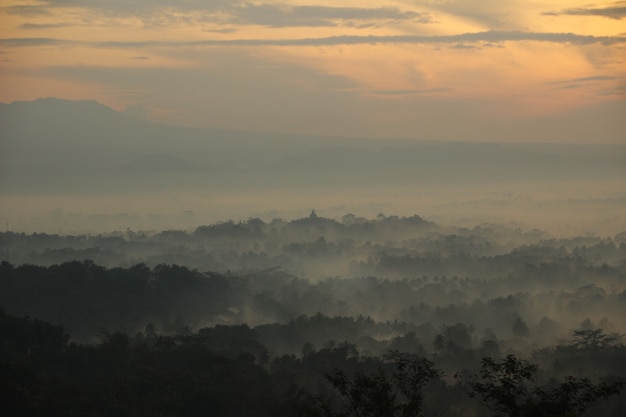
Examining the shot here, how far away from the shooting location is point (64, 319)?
75.4m

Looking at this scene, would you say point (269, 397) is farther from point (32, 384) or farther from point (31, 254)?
point (31, 254)

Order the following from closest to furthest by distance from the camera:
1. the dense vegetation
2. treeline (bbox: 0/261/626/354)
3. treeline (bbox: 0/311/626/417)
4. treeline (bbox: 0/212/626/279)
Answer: the dense vegetation
treeline (bbox: 0/311/626/417)
treeline (bbox: 0/261/626/354)
treeline (bbox: 0/212/626/279)

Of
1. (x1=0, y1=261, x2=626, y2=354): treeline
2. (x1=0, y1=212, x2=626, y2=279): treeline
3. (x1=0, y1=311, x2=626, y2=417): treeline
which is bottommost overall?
(x1=0, y1=212, x2=626, y2=279): treeline

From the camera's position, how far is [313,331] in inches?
3051

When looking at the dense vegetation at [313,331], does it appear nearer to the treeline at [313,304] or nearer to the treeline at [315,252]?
the treeline at [313,304]

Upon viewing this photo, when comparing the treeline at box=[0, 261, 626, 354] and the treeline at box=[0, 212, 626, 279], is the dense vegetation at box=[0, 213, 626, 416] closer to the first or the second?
the treeline at box=[0, 261, 626, 354]

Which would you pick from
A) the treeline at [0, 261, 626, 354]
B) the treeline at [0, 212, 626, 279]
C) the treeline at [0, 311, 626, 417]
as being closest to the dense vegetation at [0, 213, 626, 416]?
the treeline at [0, 311, 626, 417]

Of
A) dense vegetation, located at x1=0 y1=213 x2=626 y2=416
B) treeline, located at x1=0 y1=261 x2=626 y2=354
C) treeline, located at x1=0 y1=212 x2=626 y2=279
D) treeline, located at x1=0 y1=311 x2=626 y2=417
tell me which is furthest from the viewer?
treeline, located at x1=0 y1=212 x2=626 y2=279

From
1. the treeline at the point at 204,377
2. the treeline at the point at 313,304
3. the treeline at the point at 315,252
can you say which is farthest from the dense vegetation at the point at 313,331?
the treeline at the point at 315,252

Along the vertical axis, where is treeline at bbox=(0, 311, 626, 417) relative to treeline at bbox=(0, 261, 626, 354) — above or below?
above

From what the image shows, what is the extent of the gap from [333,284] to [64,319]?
55906 mm

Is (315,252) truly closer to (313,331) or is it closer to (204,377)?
(313,331)

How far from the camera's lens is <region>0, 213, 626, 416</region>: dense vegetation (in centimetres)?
4309

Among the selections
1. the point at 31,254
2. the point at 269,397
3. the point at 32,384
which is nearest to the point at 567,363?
the point at 269,397
